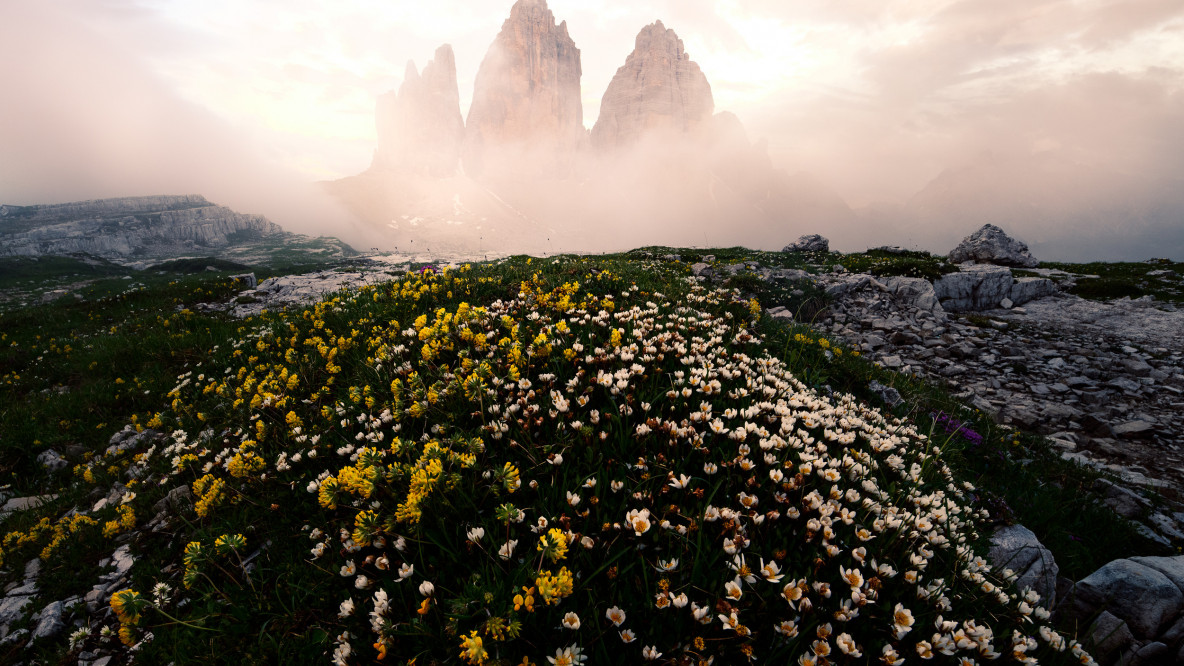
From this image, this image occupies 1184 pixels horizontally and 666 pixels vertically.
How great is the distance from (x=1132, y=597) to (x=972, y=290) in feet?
53.1

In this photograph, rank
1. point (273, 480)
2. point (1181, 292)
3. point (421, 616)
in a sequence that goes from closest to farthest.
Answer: point (421, 616), point (273, 480), point (1181, 292)

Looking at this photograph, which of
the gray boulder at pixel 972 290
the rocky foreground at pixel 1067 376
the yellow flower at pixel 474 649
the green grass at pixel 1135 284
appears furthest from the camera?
the green grass at pixel 1135 284

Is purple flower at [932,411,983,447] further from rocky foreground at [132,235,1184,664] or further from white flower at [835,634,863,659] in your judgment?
white flower at [835,634,863,659]

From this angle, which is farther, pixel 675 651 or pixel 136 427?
pixel 136 427

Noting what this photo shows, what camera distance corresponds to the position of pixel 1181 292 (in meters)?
15.0

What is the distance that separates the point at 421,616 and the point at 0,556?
15.2 feet

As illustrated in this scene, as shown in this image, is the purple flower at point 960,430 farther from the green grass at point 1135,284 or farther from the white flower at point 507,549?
the green grass at point 1135,284

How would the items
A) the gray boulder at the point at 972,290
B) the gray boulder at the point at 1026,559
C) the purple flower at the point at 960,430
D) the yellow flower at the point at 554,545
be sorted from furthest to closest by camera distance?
the gray boulder at the point at 972,290, the purple flower at the point at 960,430, the gray boulder at the point at 1026,559, the yellow flower at the point at 554,545

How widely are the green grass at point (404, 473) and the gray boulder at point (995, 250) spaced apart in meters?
24.4

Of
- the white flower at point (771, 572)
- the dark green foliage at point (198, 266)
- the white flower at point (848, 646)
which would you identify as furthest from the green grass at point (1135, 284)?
the dark green foliage at point (198, 266)

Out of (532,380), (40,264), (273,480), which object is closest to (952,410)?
(532,380)

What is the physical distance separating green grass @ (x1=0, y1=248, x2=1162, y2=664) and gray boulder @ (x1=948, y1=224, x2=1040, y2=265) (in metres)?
24.4

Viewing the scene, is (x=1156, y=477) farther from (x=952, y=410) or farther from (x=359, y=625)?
(x=359, y=625)

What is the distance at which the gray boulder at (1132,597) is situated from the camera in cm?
286
